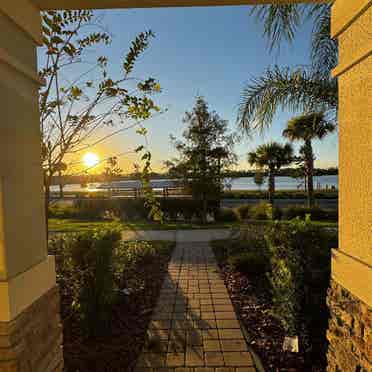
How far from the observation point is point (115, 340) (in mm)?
3096

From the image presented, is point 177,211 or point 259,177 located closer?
point 177,211

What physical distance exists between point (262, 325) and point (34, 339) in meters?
2.55

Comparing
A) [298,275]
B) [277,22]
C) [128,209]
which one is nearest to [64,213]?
[128,209]

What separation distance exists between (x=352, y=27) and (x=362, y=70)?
0.32 meters

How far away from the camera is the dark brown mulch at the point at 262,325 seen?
2701 mm

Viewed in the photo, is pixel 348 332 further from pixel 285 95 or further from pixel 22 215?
pixel 285 95

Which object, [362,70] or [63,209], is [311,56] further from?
[63,209]

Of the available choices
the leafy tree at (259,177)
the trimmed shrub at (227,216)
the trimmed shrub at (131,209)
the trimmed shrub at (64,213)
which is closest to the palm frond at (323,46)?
the trimmed shrub at (227,216)

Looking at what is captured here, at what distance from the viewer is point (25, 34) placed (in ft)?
5.98

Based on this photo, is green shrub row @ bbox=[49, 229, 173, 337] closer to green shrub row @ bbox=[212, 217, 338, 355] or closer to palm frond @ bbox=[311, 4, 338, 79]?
green shrub row @ bbox=[212, 217, 338, 355]

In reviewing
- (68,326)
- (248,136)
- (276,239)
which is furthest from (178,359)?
(248,136)

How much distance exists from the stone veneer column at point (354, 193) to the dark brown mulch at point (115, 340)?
189 cm

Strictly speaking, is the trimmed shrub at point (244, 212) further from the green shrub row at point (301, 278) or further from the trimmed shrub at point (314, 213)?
the green shrub row at point (301, 278)

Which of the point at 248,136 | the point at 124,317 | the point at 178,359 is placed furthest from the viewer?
the point at 248,136
